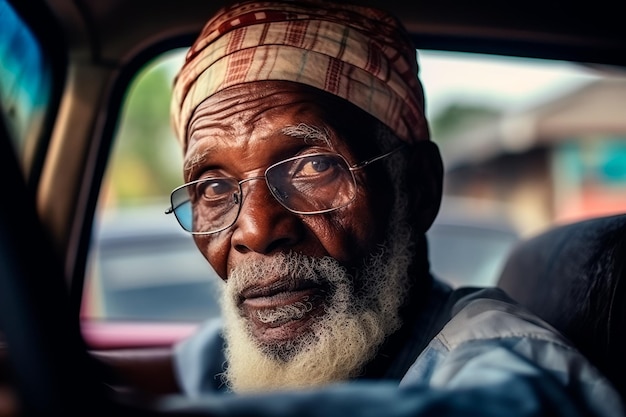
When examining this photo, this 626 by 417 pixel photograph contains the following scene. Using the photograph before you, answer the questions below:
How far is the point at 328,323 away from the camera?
6.08 ft

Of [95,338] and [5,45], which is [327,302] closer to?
[5,45]

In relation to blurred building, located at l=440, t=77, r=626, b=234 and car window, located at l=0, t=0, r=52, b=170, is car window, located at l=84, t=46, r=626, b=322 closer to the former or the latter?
blurred building, located at l=440, t=77, r=626, b=234

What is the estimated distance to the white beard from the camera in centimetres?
184

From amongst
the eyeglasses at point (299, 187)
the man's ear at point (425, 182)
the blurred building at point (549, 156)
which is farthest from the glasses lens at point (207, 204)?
the blurred building at point (549, 156)

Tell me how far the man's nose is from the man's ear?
0.39 m

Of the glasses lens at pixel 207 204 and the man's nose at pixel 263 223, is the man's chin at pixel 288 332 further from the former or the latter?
the glasses lens at pixel 207 204

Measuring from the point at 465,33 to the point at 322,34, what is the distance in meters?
0.70

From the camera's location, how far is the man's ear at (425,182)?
208cm

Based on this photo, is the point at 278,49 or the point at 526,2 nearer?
the point at 278,49

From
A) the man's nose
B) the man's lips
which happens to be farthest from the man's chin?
the man's nose

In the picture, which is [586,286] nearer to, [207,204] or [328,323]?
[328,323]

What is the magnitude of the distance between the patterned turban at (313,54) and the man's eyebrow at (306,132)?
0.35 feet

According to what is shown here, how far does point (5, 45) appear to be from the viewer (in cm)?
205

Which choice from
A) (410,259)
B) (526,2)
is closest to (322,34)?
(410,259)
